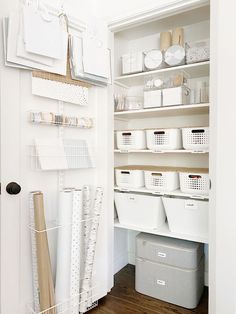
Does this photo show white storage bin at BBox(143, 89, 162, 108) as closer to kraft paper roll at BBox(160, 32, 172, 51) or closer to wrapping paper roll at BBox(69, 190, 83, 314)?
kraft paper roll at BBox(160, 32, 172, 51)

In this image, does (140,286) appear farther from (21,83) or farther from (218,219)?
(21,83)

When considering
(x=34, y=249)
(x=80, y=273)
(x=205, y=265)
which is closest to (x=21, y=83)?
(x=34, y=249)

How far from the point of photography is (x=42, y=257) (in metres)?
1.46

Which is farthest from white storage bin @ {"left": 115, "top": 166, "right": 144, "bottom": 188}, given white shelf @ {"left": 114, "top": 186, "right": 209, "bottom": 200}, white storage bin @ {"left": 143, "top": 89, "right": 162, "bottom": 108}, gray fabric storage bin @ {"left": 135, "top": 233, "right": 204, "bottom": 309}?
white storage bin @ {"left": 143, "top": 89, "right": 162, "bottom": 108}

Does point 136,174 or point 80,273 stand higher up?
point 136,174

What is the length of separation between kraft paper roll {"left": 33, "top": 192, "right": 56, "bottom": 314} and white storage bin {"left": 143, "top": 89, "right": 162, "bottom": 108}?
45.4 inches

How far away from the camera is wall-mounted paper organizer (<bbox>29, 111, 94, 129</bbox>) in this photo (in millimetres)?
1515

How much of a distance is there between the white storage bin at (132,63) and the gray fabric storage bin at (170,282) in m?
1.64

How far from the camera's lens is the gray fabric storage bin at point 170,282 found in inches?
73.9

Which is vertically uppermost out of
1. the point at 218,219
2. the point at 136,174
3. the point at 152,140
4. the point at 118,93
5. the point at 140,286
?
the point at 118,93

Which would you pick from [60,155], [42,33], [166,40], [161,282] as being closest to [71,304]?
[161,282]

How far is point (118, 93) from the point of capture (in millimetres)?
2422

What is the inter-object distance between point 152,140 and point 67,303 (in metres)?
1.34

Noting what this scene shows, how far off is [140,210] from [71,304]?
846 millimetres
